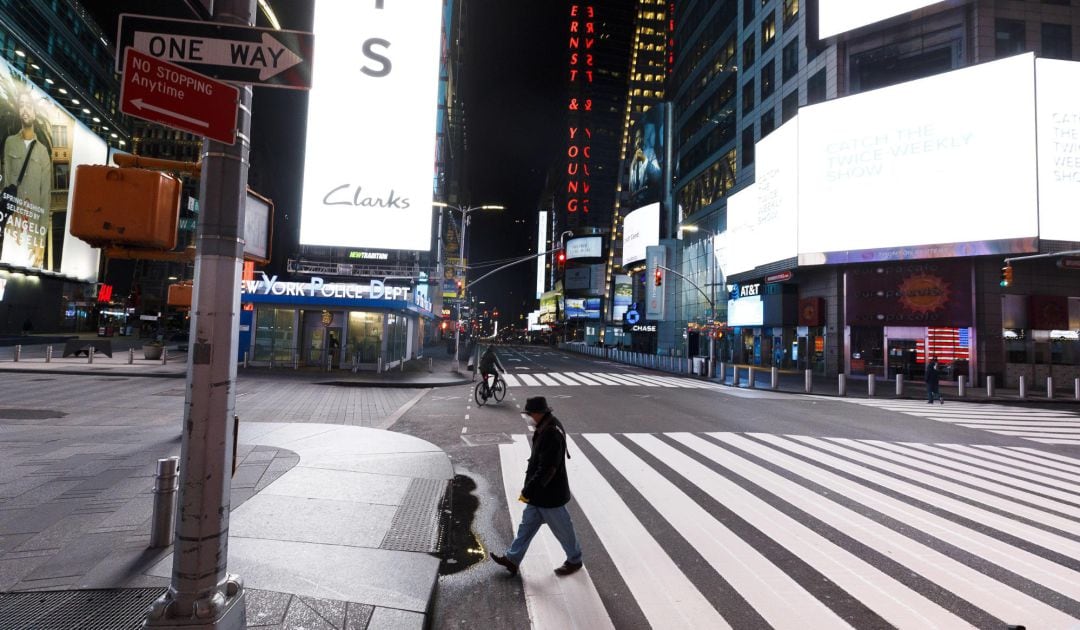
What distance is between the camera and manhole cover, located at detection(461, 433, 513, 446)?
10.5 m

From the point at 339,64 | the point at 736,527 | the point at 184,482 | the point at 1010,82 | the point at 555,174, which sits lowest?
the point at 736,527

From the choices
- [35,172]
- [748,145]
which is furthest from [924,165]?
[35,172]

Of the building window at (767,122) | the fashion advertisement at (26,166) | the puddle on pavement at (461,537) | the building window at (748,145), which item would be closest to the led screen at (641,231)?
the building window at (748,145)

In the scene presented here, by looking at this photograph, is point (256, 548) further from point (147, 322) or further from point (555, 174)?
point (555, 174)

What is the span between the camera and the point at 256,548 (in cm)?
477

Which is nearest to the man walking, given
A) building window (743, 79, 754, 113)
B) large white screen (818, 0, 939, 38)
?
large white screen (818, 0, 939, 38)

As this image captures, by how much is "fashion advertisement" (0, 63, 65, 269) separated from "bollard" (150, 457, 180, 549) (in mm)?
52773

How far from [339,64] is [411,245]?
13.6m

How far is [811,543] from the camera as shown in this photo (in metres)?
5.53

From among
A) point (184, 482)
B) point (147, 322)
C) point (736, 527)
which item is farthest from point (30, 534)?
point (147, 322)

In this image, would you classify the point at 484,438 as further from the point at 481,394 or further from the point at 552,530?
the point at 552,530

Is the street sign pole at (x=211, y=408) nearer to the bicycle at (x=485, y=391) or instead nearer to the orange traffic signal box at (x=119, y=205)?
the orange traffic signal box at (x=119, y=205)

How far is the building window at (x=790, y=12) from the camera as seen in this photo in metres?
36.5

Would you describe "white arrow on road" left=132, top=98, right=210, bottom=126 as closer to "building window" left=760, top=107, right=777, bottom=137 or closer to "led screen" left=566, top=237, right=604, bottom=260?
"building window" left=760, top=107, right=777, bottom=137
